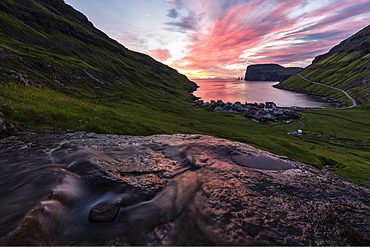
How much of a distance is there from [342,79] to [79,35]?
29174 centimetres

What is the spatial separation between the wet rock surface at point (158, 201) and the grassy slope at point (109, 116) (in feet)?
31.8

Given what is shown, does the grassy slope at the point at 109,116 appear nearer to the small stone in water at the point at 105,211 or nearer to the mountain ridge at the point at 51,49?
the mountain ridge at the point at 51,49

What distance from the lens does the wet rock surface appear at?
7.20m

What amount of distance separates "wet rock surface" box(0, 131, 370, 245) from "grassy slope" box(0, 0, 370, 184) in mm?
9685

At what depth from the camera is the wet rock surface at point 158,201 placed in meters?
7.20

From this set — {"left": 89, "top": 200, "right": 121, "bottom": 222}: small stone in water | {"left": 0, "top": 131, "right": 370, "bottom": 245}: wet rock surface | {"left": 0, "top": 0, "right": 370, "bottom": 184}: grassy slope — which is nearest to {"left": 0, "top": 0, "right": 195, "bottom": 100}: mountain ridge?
{"left": 0, "top": 0, "right": 370, "bottom": 184}: grassy slope

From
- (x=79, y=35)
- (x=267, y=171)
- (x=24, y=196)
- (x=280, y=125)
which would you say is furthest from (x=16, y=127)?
(x=79, y=35)

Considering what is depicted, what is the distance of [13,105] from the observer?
19.8m

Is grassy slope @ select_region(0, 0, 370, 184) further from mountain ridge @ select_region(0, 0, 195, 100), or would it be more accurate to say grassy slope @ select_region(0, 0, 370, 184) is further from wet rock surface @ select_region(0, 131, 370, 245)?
wet rock surface @ select_region(0, 131, 370, 245)

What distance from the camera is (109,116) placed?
29.6 meters

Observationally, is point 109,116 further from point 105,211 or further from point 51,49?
point 51,49

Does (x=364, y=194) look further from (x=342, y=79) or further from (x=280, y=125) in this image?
(x=342, y=79)

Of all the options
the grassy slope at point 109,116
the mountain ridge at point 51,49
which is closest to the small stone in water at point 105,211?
→ the grassy slope at point 109,116

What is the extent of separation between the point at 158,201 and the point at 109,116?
80.1 feet
